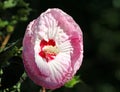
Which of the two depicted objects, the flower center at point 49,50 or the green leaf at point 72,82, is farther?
the green leaf at point 72,82

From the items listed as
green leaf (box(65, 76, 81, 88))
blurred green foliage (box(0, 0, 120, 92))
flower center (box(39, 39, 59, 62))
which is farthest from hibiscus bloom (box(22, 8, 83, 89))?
blurred green foliage (box(0, 0, 120, 92))

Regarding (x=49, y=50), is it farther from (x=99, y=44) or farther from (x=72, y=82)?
(x=99, y=44)

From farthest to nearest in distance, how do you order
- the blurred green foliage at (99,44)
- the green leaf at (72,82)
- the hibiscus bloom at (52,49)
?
the blurred green foliage at (99,44)
the green leaf at (72,82)
the hibiscus bloom at (52,49)

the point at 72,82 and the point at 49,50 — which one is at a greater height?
the point at 49,50

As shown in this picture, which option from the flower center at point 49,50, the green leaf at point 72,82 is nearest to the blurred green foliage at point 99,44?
the green leaf at point 72,82

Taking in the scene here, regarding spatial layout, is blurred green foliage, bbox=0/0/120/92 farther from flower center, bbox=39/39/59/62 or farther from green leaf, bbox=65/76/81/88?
flower center, bbox=39/39/59/62

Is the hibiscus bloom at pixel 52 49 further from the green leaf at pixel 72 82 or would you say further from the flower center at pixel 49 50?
the green leaf at pixel 72 82

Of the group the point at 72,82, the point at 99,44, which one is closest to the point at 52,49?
the point at 72,82

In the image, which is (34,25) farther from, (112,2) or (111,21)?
(111,21)

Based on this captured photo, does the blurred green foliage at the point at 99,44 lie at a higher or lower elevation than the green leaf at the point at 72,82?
lower
